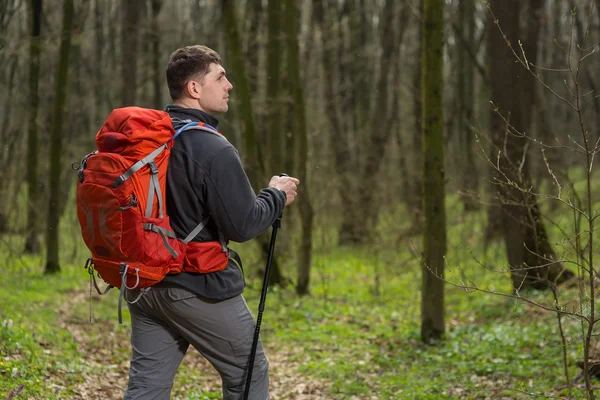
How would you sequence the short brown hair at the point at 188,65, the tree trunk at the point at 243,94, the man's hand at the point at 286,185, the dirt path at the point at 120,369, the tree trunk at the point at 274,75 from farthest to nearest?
1. the tree trunk at the point at 274,75
2. the tree trunk at the point at 243,94
3. the dirt path at the point at 120,369
4. the man's hand at the point at 286,185
5. the short brown hair at the point at 188,65

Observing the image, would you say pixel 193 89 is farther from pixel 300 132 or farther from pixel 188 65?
pixel 300 132

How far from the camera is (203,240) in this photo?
3502 mm

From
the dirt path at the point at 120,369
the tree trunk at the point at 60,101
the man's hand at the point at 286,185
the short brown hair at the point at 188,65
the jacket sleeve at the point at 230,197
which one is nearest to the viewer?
the jacket sleeve at the point at 230,197

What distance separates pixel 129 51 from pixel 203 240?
11.6 m

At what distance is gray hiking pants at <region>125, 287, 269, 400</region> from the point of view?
3467 mm

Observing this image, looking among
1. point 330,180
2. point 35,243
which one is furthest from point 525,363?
point 35,243

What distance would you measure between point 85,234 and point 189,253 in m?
0.49

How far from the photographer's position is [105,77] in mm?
24547

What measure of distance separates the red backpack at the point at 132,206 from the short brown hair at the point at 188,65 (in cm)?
25

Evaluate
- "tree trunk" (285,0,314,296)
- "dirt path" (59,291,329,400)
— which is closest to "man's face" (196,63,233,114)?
"dirt path" (59,291,329,400)

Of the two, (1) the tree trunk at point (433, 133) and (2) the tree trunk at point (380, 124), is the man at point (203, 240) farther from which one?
(2) the tree trunk at point (380, 124)

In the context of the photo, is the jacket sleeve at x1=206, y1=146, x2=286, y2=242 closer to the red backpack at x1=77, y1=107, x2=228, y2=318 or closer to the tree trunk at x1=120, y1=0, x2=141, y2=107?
the red backpack at x1=77, y1=107, x2=228, y2=318

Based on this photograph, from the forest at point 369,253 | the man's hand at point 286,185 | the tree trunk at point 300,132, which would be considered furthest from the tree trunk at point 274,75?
the man's hand at point 286,185

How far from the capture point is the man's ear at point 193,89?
358cm
